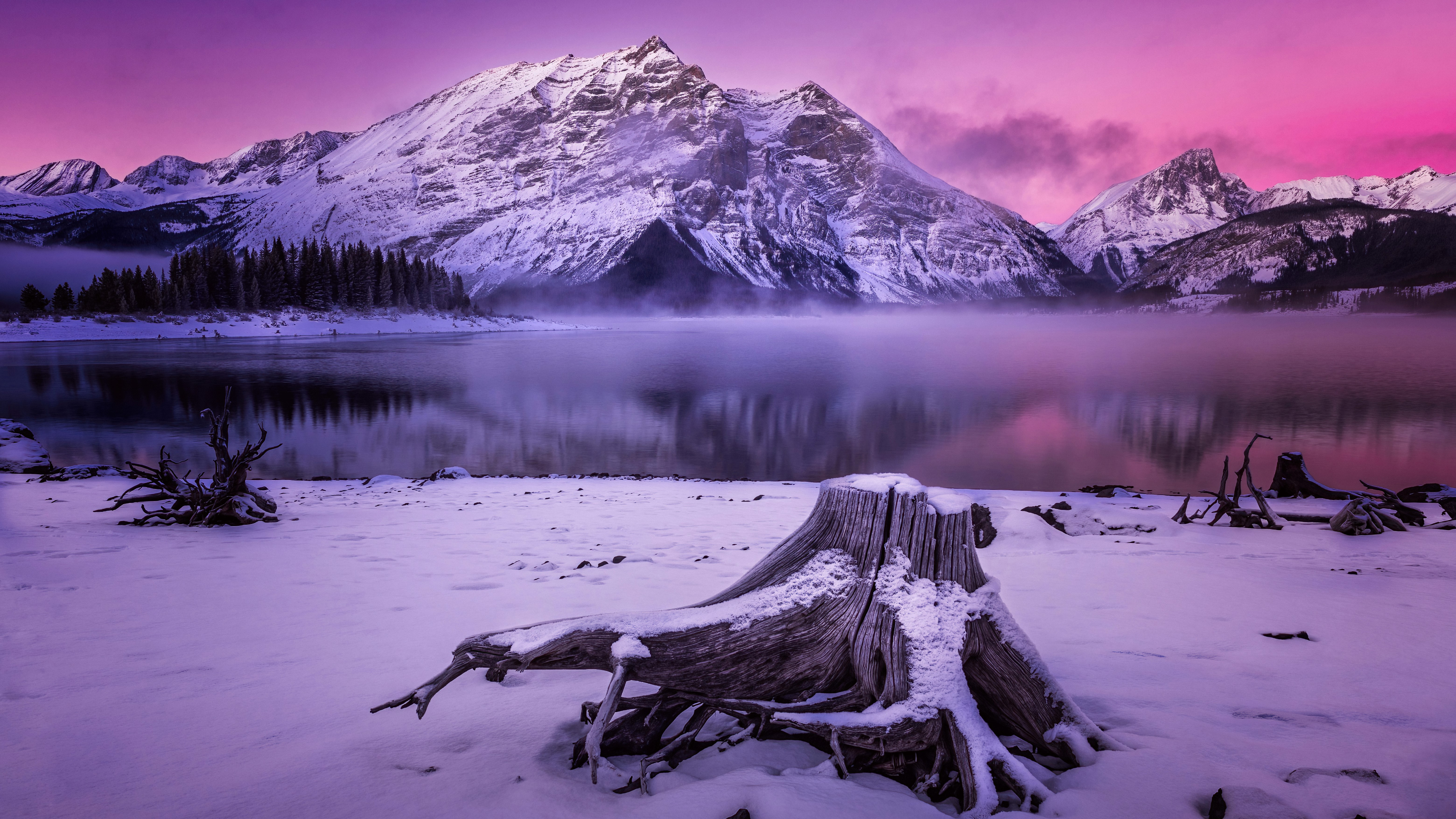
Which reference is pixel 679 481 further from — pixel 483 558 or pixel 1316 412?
pixel 1316 412

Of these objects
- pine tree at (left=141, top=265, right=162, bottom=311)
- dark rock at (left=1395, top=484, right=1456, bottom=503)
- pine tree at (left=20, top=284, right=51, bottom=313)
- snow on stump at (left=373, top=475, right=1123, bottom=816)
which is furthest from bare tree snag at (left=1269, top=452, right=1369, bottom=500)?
pine tree at (left=20, top=284, right=51, bottom=313)

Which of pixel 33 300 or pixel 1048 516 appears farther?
pixel 33 300

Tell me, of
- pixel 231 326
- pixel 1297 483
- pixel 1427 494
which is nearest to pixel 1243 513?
pixel 1297 483

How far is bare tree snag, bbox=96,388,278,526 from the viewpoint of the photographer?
8969 mm

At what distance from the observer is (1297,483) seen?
12.4 metres

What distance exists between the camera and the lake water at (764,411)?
22.3 meters

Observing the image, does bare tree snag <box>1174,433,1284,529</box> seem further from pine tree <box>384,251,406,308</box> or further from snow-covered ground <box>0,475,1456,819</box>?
pine tree <box>384,251,406,308</box>

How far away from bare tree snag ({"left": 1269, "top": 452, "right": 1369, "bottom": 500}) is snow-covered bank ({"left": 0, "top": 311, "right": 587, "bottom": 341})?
112699 millimetres

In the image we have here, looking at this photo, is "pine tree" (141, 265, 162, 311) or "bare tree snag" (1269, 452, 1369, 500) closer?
"bare tree snag" (1269, 452, 1369, 500)

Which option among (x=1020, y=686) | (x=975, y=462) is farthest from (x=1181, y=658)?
(x=975, y=462)

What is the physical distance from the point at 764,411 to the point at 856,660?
32.6m

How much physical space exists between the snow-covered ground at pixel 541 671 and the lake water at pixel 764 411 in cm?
1240

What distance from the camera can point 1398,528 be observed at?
8.95m

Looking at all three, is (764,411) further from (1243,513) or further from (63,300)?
(63,300)
